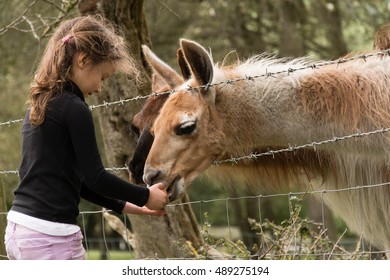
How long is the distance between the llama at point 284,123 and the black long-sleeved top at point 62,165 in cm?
89

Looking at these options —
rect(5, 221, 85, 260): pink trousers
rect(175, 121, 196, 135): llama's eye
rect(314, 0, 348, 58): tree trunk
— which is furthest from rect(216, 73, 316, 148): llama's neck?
rect(314, 0, 348, 58): tree trunk

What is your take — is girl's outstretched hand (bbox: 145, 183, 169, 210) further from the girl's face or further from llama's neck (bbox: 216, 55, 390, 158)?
Answer: llama's neck (bbox: 216, 55, 390, 158)

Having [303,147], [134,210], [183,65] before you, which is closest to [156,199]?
[134,210]

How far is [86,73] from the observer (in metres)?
4.12

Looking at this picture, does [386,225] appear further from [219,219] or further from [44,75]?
[219,219]

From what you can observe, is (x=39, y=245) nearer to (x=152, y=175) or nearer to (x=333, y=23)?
(x=152, y=175)

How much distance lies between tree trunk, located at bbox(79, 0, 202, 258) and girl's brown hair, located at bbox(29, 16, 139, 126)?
7.88ft

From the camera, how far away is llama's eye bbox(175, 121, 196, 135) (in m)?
4.86

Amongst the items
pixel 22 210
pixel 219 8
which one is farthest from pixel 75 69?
pixel 219 8

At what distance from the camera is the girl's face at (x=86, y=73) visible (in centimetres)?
409

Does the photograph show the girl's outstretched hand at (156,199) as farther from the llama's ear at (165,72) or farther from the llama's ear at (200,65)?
the llama's ear at (165,72)

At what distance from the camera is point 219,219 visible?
33844 mm

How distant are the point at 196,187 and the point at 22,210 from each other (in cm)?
2166

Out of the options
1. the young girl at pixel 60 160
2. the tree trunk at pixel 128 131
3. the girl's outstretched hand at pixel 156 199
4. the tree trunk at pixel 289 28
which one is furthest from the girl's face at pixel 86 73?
the tree trunk at pixel 289 28
